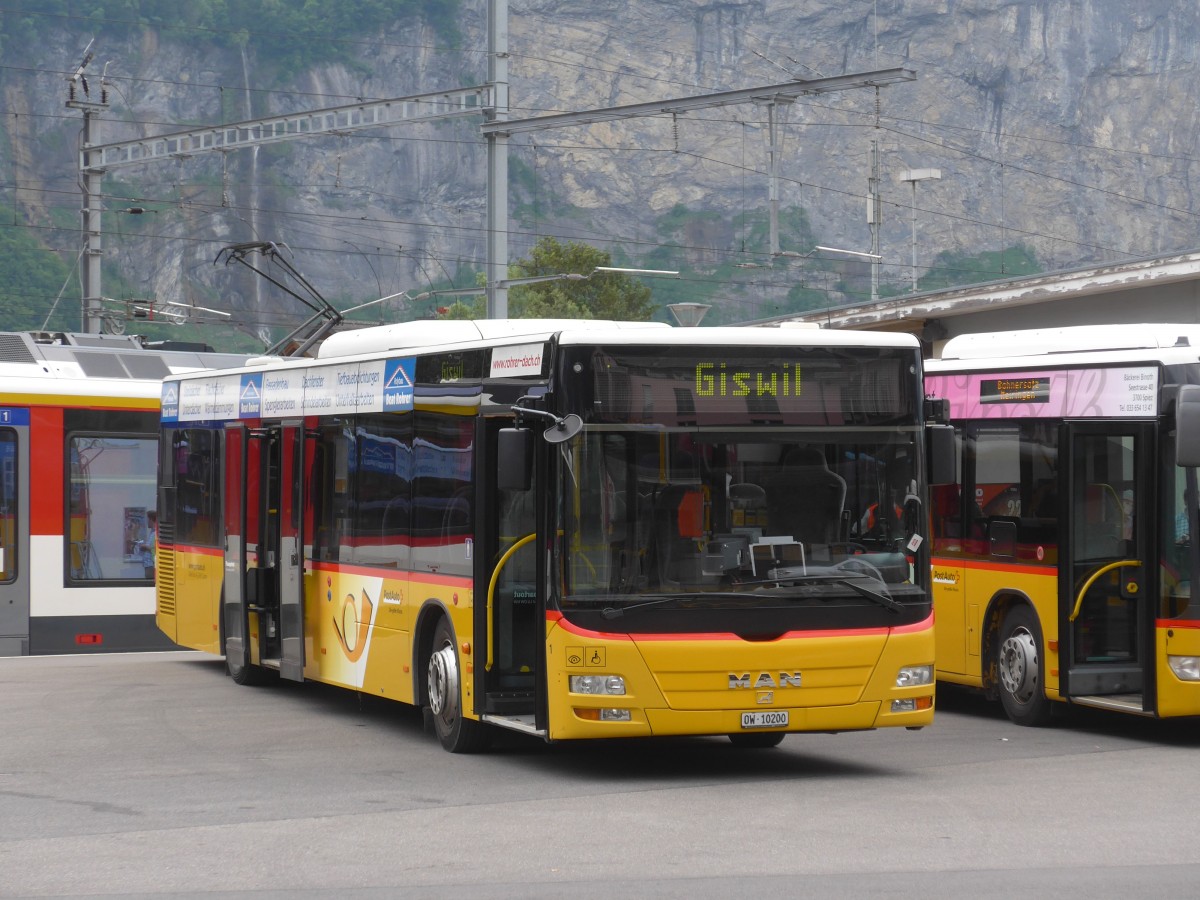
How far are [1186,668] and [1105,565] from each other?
3.42 ft

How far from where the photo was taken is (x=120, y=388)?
2127cm

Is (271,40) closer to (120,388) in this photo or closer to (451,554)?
(120,388)

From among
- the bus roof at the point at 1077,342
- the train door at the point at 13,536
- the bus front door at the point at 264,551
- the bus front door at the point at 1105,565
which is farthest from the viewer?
the train door at the point at 13,536

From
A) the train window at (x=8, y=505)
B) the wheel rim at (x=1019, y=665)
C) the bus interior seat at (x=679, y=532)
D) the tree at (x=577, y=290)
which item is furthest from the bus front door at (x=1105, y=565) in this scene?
the tree at (x=577, y=290)

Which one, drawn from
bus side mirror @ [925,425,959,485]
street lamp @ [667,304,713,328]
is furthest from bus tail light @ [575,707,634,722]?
street lamp @ [667,304,713,328]

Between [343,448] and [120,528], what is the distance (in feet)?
25.1

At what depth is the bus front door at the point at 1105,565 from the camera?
13312 millimetres

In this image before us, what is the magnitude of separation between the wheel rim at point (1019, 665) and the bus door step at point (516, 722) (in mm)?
4369

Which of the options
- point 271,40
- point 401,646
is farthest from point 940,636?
point 271,40

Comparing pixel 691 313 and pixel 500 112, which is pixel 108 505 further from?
pixel 500 112

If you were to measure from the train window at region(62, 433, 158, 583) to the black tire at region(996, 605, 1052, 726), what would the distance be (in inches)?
405

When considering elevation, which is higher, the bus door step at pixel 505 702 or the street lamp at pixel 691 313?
the street lamp at pixel 691 313

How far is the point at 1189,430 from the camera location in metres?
12.2

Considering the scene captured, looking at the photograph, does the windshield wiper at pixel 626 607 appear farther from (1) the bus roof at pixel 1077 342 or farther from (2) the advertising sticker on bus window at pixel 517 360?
(1) the bus roof at pixel 1077 342
